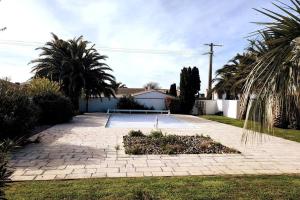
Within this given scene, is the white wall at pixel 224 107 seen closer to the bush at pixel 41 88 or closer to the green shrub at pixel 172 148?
the bush at pixel 41 88

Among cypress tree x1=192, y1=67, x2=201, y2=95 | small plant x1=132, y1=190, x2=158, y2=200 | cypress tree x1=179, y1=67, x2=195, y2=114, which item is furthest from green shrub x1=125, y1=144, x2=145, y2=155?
cypress tree x1=192, y1=67, x2=201, y2=95

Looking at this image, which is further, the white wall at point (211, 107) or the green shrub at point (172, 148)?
the white wall at point (211, 107)

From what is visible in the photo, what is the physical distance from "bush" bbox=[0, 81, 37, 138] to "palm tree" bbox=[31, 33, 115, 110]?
19.5 metres

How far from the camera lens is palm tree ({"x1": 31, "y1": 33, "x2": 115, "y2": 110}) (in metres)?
29.8

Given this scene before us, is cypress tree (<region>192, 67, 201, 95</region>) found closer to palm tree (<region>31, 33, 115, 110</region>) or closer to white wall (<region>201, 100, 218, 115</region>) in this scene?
white wall (<region>201, 100, 218, 115</region>)

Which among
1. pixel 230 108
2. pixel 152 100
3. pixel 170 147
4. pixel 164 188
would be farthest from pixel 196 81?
pixel 164 188

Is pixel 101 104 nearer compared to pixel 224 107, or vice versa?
pixel 224 107

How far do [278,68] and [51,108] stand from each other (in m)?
16.2

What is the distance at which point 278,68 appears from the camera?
3529mm

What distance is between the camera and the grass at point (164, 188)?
495cm

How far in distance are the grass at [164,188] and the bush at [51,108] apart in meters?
13.0

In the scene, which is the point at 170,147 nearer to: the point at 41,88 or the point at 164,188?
the point at 164,188

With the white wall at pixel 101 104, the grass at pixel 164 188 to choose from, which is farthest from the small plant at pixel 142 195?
the white wall at pixel 101 104

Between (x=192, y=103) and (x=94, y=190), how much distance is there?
27927 millimetres
